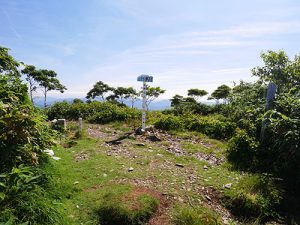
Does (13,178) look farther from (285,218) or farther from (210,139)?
(210,139)

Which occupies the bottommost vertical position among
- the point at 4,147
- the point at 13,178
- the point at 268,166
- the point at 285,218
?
the point at 285,218

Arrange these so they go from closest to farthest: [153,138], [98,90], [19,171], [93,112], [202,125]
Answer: [19,171]
[153,138]
[202,125]
[93,112]
[98,90]

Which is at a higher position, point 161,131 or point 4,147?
point 4,147

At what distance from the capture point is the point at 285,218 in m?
5.11

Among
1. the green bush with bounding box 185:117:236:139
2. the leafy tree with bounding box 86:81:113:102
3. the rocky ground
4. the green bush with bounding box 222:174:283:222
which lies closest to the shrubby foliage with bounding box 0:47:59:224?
the rocky ground

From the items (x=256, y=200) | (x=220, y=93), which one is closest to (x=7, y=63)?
(x=256, y=200)

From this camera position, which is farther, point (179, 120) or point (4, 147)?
point (179, 120)

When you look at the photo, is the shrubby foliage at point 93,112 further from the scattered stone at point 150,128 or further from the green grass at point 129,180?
the green grass at point 129,180

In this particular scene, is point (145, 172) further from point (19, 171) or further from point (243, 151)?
point (19, 171)

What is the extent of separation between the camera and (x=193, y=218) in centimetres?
439

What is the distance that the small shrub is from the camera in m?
4.36

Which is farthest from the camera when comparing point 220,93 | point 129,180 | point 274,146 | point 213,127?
point 220,93

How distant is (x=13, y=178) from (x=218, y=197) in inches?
159

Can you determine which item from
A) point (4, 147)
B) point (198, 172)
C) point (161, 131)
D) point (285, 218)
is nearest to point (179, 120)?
point (161, 131)
